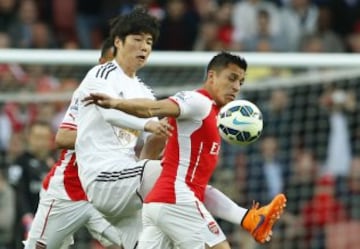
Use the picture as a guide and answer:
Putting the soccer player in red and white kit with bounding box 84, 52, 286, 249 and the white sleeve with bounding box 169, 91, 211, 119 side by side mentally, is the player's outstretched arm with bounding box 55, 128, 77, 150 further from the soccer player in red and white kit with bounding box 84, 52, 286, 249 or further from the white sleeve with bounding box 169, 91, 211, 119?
the white sleeve with bounding box 169, 91, 211, 119

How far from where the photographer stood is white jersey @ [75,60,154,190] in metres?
9.74

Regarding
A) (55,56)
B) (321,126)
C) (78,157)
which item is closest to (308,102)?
(321,126)

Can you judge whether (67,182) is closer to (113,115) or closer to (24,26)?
(113,115)

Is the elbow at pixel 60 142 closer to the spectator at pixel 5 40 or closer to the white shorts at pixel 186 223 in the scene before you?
the white shorts at pixel 186 223

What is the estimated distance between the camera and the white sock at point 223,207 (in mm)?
9906

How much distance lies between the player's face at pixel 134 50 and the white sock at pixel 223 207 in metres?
0.99

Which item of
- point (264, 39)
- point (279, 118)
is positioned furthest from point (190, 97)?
point (264, 39)

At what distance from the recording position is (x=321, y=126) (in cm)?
1458

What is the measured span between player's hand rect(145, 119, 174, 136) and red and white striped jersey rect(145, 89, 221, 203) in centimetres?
32

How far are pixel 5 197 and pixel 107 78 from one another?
4.19m

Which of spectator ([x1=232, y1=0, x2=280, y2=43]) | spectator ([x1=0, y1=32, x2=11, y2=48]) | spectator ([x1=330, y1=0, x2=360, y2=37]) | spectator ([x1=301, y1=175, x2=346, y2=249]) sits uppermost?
spectator ([x1=330, y1=0, x2=360, y2=37])

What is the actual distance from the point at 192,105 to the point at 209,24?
6.93 m

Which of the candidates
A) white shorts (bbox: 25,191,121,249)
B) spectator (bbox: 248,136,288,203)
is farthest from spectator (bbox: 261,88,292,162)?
white shorts (bbox: 25,191,121,249)

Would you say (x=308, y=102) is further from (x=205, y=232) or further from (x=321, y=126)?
(x=205, y=232)
